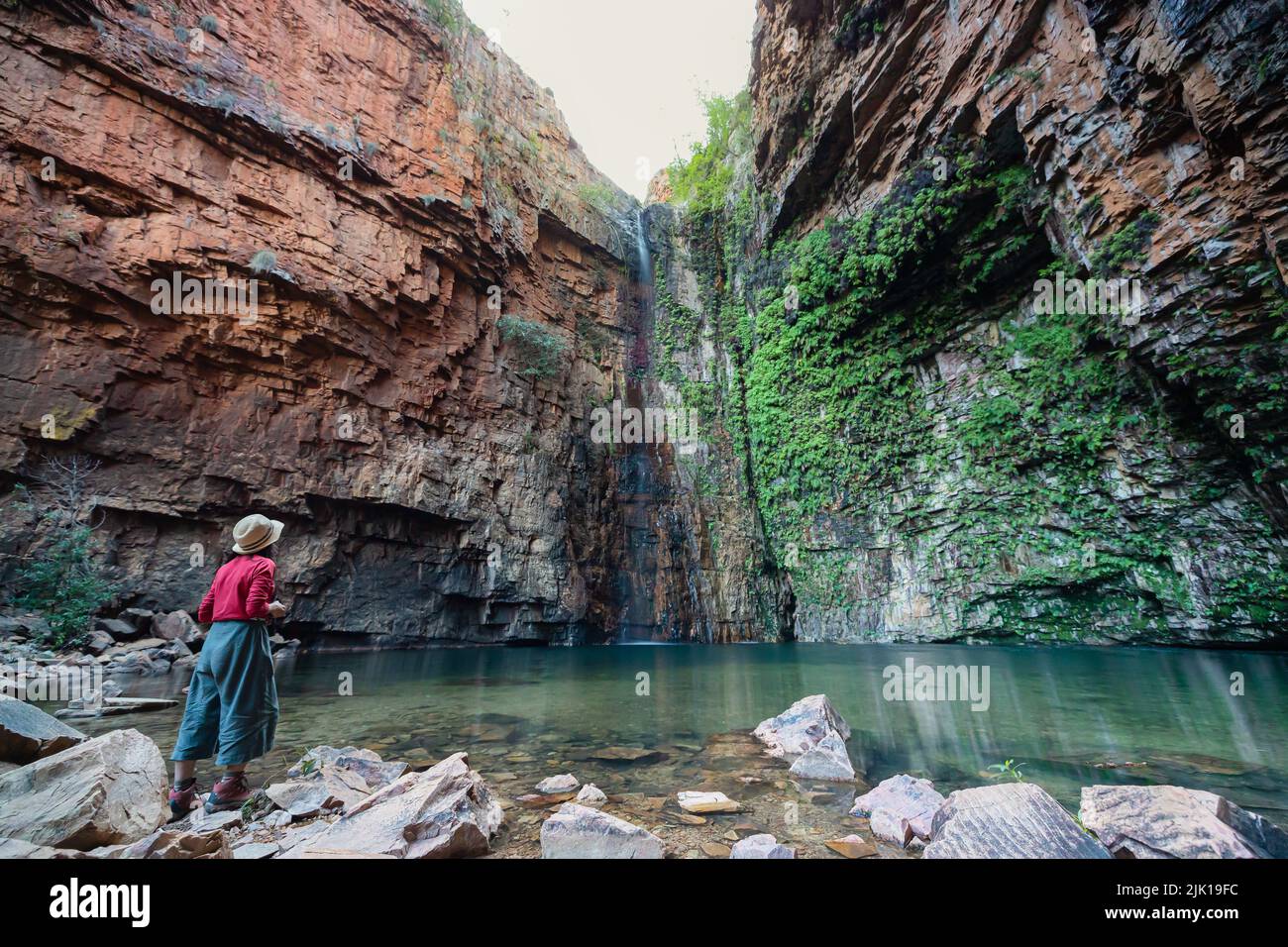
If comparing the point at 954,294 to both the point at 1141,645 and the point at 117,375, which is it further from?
the point at 117,375

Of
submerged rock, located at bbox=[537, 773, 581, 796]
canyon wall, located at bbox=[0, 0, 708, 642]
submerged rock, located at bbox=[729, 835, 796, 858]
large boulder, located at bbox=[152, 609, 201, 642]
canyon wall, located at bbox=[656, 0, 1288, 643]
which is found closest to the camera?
submerged rock, located at bbox=[729, 835, 796, 858]

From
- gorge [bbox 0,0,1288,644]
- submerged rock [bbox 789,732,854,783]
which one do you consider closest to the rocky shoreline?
submerged rock [bbox 789,732,854,783]

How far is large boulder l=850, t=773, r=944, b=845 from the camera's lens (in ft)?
7.68

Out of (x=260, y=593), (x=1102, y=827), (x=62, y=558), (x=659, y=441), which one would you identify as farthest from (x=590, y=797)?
(x=659, y=441)

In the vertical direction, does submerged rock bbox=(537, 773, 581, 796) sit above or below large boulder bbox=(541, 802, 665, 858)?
below

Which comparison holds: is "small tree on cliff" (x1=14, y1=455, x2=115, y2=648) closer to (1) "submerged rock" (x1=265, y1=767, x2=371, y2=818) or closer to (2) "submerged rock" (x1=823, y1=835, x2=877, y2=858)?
(1) "submerged rock" (x1=265, y1=767, x2=371, y2=818)

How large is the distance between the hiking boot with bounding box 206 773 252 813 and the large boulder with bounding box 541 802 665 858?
1.65m

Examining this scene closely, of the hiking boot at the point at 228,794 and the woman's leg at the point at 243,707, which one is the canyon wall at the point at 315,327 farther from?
the hiking boot at the point at 228,794

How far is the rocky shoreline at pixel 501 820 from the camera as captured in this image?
Answer: 187cm

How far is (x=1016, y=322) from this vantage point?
11.7 metres

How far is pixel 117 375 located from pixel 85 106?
5027 millimetres

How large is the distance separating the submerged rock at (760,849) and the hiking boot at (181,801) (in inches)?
105

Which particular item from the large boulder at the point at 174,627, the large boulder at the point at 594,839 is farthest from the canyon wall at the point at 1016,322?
the large boulder at the point at 174,627

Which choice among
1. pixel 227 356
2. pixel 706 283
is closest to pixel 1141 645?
pixel 706 283
